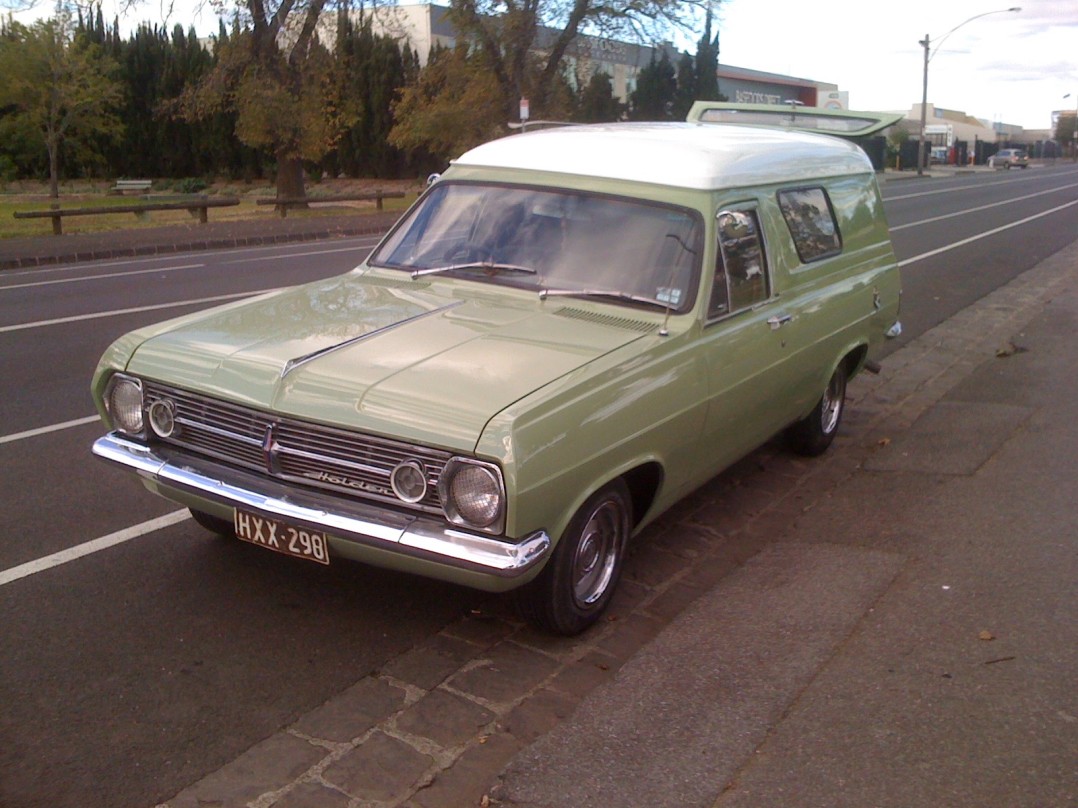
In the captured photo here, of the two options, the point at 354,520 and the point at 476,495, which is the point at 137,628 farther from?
the point at 476,495

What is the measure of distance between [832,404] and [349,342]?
3.73 meters

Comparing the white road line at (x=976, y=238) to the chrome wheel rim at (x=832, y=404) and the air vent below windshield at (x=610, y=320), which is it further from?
the air vent below windshield at (x=610, y=320)

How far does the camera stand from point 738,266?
206 inches

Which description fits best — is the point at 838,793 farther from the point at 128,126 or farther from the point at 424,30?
the point at 424,30

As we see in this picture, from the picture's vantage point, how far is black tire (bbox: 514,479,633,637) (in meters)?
4.12

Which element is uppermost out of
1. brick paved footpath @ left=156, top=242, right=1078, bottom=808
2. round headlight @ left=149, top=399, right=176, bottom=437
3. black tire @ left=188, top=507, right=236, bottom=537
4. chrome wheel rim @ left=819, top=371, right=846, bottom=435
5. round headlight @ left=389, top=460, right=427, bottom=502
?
round headlight @ left=149, top=399, right=176, bottom=437

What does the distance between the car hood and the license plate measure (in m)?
0.41

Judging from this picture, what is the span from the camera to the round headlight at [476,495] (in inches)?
146

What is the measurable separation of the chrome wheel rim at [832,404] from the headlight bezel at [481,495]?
3580 mm

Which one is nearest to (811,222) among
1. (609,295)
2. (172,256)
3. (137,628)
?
(609,295)

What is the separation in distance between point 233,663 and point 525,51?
3216 centimetres

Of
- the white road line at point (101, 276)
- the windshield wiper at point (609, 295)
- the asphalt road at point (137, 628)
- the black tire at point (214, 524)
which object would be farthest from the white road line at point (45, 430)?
the white road line at point (101, 276)

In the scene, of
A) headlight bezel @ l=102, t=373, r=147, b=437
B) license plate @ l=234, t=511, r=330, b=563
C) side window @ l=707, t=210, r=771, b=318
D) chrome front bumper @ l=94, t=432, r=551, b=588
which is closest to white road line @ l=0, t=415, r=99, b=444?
headlight bezel @ l=102, t=373, r=147, b=437

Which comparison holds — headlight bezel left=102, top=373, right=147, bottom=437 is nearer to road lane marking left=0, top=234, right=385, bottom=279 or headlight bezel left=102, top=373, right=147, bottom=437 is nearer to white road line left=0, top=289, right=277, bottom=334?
white road line left=0, top=289, right=277, bottom=334
